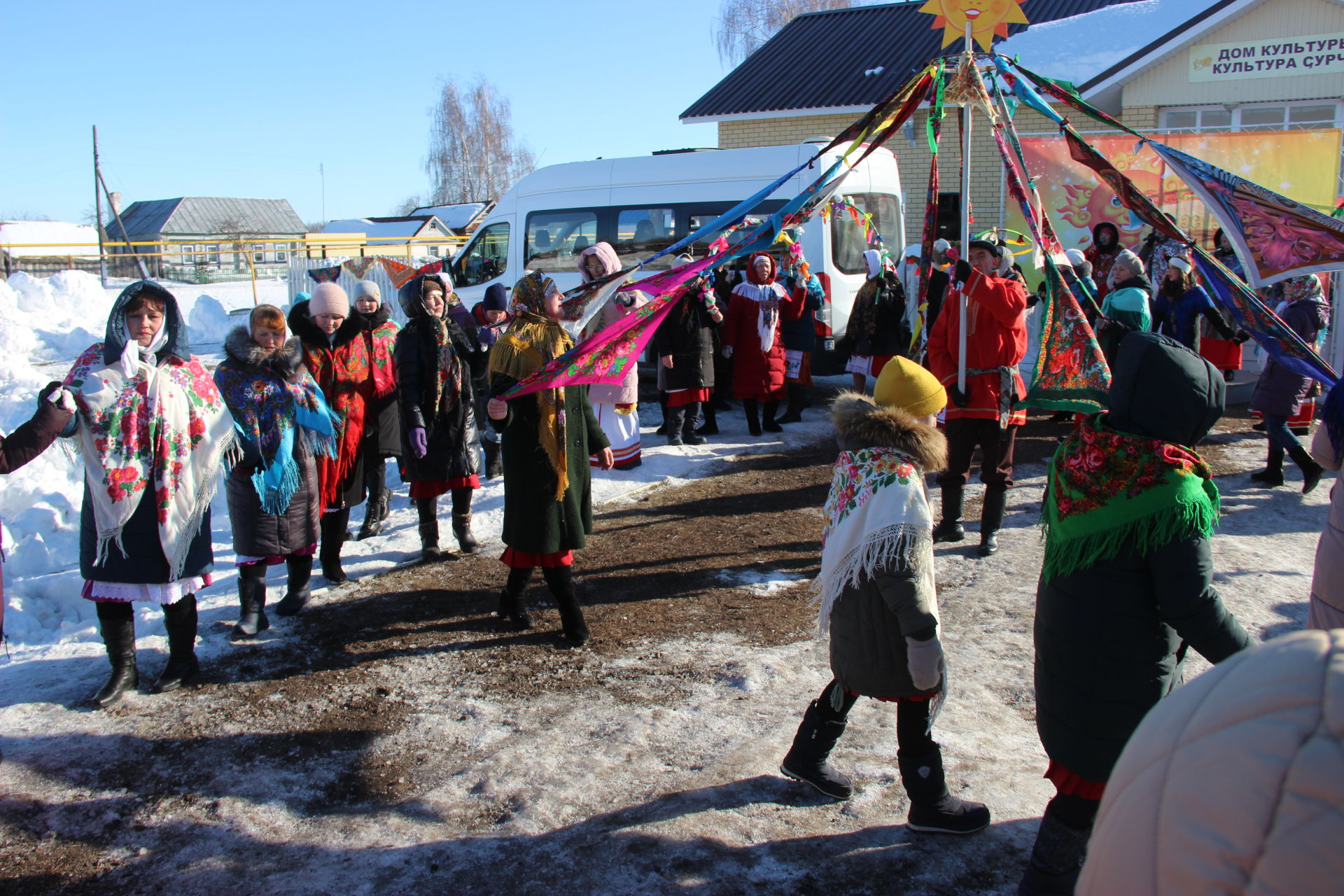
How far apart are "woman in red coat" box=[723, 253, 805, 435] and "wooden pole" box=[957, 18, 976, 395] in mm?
3677

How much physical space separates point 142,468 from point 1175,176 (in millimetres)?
12080

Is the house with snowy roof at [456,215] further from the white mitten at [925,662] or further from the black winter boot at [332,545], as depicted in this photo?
the white mitten at [925,662]

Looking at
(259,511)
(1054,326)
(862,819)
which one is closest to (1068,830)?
(862,819)

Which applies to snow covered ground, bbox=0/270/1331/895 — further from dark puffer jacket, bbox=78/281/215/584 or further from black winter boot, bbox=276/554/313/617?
dark puffer jacket, bbox=78/281/215/584

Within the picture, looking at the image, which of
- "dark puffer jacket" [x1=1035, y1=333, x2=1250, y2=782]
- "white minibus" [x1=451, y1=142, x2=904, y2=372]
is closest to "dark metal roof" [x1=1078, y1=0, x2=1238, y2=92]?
"white minibus" [x1=451, y1=142, x2=904, y2=372]

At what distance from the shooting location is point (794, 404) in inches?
398

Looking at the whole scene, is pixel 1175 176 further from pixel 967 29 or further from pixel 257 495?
pixel 257 495

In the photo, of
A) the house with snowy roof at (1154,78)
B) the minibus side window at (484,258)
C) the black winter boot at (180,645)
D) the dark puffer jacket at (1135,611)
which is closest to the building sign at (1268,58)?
the house with snowy roof at (1154,78)

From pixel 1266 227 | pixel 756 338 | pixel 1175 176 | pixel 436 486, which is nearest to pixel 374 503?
pixel 436 486

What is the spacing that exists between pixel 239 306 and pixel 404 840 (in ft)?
77.1

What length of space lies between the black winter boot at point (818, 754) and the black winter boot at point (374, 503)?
397 cm

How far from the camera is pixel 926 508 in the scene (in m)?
2.73

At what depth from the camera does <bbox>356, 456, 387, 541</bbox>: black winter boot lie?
20.5 ft

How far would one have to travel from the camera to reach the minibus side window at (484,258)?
12.8m
